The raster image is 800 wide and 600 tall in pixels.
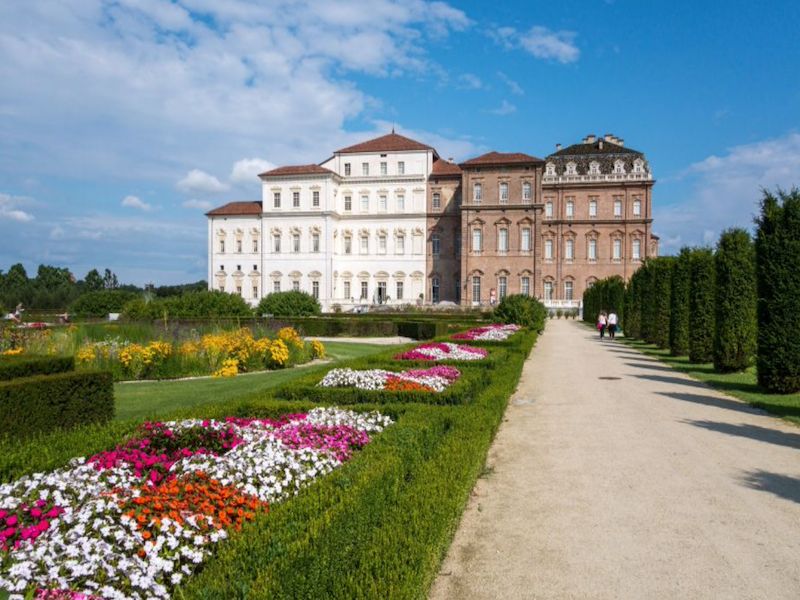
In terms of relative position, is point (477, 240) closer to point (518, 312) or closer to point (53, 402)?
point (518, 312)

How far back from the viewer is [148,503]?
318 cm

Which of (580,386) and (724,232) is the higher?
(724,232)

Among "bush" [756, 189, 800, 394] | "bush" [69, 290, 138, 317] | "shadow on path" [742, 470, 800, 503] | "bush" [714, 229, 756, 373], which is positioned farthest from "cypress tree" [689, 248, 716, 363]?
"bush" [69, 290, 138, 317]

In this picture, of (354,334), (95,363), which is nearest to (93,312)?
(354,334)

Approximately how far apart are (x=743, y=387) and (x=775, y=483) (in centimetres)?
690

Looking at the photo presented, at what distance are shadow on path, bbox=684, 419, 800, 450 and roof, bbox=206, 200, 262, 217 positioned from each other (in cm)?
5094

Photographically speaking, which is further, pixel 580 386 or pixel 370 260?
pixel 370 260

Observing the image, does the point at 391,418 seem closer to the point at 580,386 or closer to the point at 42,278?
the point at 580,386

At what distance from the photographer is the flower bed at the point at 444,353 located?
11078mm

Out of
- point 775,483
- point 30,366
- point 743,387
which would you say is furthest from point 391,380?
point 743,387

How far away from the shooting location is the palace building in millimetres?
50938

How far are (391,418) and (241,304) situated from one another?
24.8m

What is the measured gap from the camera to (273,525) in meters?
2.82

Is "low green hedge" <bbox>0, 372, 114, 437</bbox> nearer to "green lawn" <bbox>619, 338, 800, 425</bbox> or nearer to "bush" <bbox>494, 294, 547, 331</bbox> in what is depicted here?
"green lawn" <bbox>619, 338, 800, 425</bbox>
